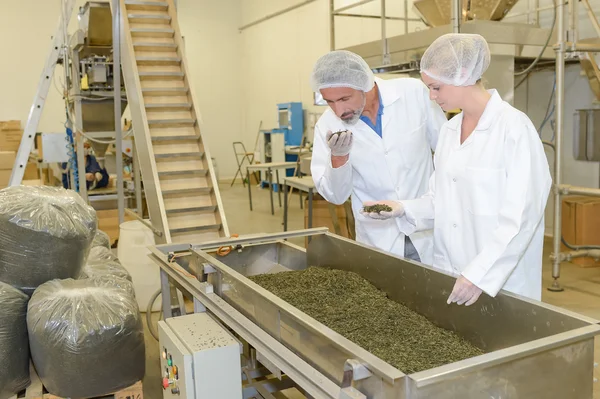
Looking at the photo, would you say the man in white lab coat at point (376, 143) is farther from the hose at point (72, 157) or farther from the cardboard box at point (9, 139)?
the cardboard box at point (9, 139)

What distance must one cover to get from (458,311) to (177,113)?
304 centimetres

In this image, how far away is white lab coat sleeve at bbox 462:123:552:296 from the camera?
56.1 inches

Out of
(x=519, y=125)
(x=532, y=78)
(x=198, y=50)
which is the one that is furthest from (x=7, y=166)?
(x=519, y=125)

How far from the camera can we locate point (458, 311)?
61.9 inches

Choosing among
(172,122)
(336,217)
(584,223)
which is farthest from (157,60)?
(584,223)

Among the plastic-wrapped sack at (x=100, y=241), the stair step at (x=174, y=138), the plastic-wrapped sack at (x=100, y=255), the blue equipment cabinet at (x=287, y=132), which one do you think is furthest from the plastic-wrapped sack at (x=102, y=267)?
the blue equipment cabinet at (x=287, y=132)

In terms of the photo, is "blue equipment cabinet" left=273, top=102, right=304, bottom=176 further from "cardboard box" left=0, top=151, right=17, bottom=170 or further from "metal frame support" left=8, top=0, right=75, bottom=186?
"metal frame support" left=8, top=0, right=75, bottom=186

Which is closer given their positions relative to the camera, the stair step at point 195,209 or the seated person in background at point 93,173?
the stair step at point 195,209

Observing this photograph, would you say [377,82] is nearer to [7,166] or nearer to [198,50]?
[7,166]

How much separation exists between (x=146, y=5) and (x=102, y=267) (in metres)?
2.45

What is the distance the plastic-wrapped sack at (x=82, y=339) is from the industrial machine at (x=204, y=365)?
765mm

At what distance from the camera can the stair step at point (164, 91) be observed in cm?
410

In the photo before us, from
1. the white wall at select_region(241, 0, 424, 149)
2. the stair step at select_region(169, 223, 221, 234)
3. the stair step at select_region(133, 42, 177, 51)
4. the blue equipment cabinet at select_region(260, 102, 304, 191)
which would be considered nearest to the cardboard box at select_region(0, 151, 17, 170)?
the blue equipment cabinet at select_region(260, 102, 304, 191)

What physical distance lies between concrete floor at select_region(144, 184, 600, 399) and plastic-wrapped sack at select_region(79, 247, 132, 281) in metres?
0.53
